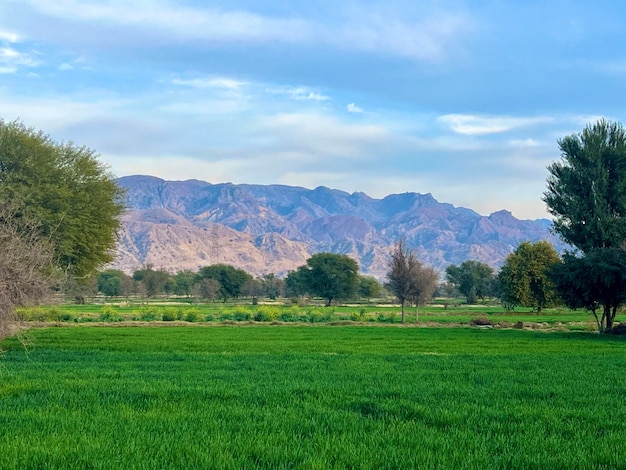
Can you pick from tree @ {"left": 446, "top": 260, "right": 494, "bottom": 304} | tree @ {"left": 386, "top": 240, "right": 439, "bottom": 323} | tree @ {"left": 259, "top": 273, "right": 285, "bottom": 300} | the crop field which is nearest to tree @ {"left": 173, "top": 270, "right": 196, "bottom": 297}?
tree @ {"left": 259, "top": 273, "right": 285, "bottom": 300}

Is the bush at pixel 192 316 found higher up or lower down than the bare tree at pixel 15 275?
lower down

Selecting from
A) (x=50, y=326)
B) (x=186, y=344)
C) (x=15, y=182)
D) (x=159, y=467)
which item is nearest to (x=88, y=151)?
(x=15, y=182)

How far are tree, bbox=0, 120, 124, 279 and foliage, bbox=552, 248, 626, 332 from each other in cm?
3169

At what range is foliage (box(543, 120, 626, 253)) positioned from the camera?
44344mm

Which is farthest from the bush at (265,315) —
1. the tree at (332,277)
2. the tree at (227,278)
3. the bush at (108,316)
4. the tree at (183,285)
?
the tree at (183,285)

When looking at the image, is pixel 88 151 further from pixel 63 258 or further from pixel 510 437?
pixel 510 437

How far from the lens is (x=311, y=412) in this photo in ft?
38.0

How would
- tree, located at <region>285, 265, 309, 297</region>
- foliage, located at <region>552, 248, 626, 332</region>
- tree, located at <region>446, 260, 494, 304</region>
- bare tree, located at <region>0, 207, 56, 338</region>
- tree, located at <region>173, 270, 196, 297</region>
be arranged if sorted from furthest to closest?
tree, located at <region>173, 270, 196, 297</region>, tree, located at <region>446, 260, 494, 304</region>, tree, located at <region>285, 265, 309, 297</region>, foliage, located at <region>552, 248, 626, 332</region>, bare tree, located at <region>0, 207, 56, 338</region>

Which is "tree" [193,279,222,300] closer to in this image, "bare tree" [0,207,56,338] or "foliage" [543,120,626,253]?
"foliage" [543,120,626,253]

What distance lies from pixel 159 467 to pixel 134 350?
69.8 feet

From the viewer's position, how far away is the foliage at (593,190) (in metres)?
44.3

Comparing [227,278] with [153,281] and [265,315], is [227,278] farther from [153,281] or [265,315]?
[265,315]

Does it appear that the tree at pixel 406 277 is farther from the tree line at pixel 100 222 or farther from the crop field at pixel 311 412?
the crop field at pixel 311 412

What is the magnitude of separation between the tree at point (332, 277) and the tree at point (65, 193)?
9720 cm
